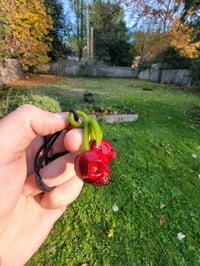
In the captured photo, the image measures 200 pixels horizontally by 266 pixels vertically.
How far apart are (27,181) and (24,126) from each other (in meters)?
0.38

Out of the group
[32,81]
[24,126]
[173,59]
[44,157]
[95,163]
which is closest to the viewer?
[95,163]

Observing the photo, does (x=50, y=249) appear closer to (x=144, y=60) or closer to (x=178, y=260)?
(x=178, y=260)

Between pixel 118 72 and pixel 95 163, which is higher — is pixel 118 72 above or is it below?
below

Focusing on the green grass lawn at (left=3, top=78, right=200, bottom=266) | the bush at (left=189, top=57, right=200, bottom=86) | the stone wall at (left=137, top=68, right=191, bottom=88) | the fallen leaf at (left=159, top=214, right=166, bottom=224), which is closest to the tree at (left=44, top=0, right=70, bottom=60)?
the stone wall at (left=137, top=68, right=191, bottom=88)

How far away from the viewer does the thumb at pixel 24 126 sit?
70cm

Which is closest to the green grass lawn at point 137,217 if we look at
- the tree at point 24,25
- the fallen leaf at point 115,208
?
the fallen leaf at point 115,208

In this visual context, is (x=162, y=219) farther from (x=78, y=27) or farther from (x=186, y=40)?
(x=78, y=27)

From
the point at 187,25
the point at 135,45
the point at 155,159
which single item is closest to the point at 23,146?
the point at 155,159

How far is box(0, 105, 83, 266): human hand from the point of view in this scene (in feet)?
2.32

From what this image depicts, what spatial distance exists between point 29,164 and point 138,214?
1.33 metres

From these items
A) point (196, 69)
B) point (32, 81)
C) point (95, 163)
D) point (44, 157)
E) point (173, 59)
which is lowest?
point (32, 81)

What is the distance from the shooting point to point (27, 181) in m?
0.93

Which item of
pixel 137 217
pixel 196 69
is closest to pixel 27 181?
pixel 137 217

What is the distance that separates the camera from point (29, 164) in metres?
1.00
